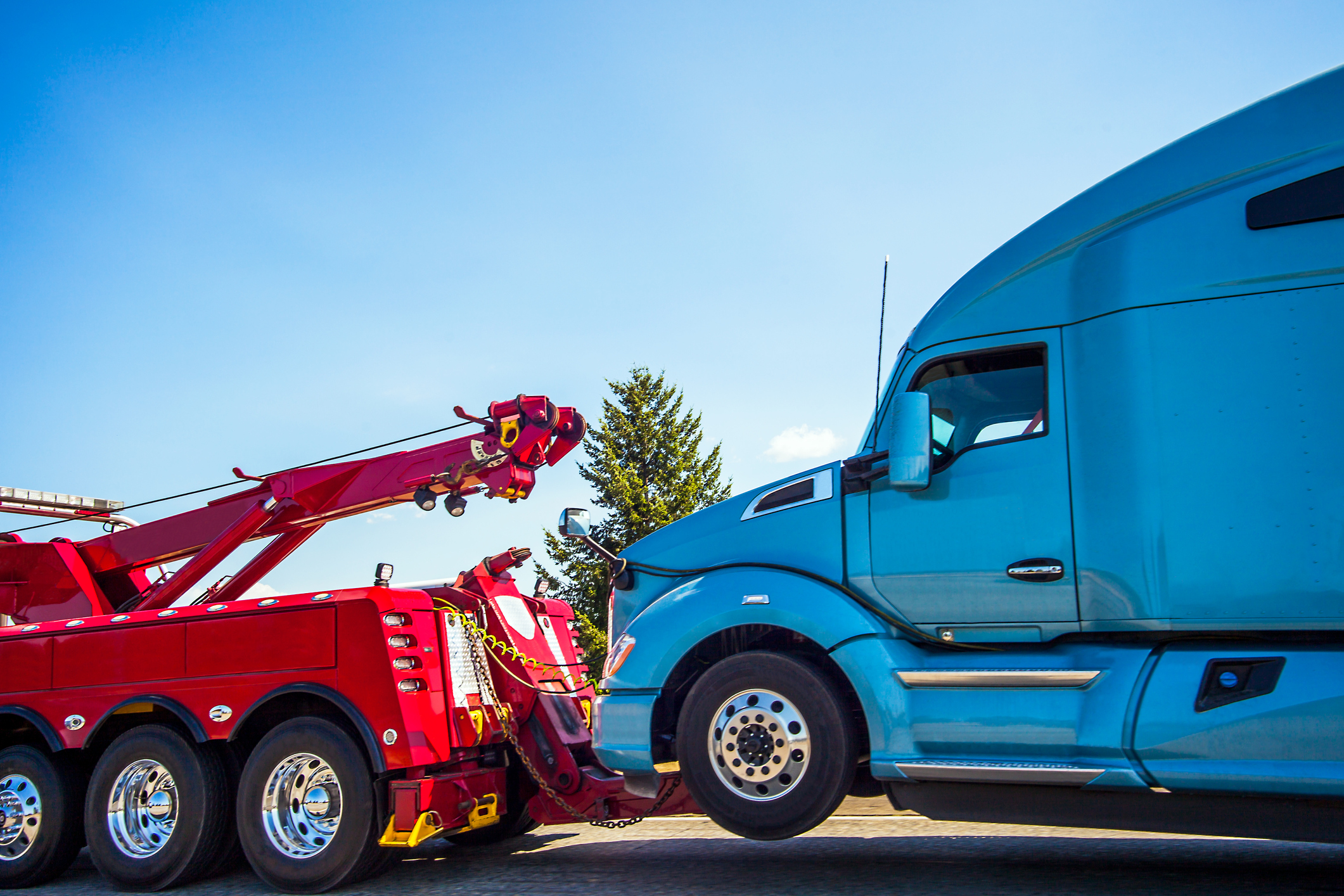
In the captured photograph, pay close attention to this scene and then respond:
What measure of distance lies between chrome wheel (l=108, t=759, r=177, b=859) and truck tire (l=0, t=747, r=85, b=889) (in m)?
0.59

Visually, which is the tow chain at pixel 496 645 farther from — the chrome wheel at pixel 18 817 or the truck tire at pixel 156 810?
the chrome wheel at pixel 18 817

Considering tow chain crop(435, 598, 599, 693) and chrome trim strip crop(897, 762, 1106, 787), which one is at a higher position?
tow chain crop(435, 598, 599, 693)

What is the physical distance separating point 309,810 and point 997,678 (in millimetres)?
4131

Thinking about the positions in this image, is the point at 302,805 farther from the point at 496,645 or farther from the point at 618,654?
the point at 618,654

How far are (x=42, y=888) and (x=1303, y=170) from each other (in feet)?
27.9

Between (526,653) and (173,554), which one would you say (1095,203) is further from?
(173,554)

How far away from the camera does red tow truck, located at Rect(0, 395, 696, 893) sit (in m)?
5.91

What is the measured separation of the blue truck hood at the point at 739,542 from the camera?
5.01 m

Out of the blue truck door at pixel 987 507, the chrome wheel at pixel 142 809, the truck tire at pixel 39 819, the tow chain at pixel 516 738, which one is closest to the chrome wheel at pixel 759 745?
the blue truck door at pixel 987 507

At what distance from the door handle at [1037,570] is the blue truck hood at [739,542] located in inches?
31.8

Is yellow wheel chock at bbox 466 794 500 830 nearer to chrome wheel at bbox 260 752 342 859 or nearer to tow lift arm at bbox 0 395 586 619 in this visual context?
chrome wheel at bbox 260 752 342 859

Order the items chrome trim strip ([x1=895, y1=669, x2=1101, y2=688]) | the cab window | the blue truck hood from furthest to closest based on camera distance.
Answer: the blue truck hood
the cab window
chrome trim strip ([x1=895, y1=669, x2=1101, y2=688])

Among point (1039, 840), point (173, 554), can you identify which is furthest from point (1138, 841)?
point (173, 554)

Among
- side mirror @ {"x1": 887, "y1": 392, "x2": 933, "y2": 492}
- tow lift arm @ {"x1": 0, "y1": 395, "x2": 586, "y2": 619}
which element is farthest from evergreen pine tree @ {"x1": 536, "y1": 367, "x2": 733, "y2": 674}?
side mirror @ {"x1": 887, "y1": 392, "x2": 933, "y2": 492}
